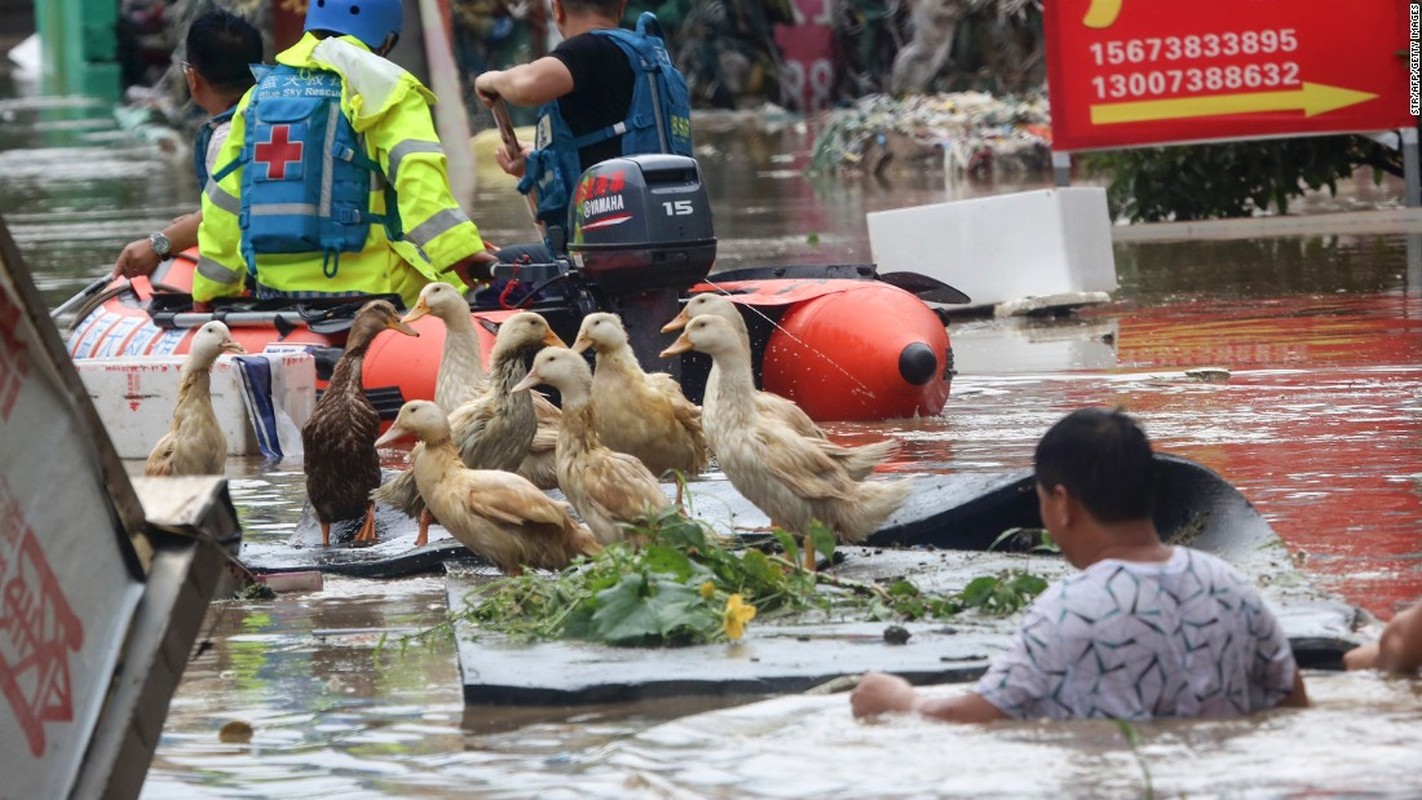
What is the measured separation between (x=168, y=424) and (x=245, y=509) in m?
1.45

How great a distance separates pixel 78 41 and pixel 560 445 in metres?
49.4

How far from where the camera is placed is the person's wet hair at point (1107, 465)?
4.23 m

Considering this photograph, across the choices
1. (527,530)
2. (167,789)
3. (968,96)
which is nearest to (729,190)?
(968,96)

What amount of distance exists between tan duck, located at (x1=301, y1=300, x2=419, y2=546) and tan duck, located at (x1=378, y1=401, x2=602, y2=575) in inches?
27.5

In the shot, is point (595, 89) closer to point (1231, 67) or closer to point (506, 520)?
point (506, 520)

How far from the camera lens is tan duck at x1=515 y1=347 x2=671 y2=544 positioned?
20.5 ft

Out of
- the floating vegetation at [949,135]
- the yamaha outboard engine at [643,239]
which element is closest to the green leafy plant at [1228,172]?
the floating vegetation at [949,135]

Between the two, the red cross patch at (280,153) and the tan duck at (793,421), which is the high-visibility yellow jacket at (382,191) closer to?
the red cross patch at (280,153)

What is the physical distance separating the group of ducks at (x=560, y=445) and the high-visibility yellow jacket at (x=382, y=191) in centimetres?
97

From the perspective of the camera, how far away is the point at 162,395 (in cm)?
923

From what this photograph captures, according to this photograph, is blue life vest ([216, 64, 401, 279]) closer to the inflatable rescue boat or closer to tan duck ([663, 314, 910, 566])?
the inflatable rescue boat

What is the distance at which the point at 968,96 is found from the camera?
84.6 feet

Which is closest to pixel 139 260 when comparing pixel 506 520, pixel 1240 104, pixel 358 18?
pixel 358 18

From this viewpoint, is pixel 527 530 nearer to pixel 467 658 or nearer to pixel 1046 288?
pixel 467 658
